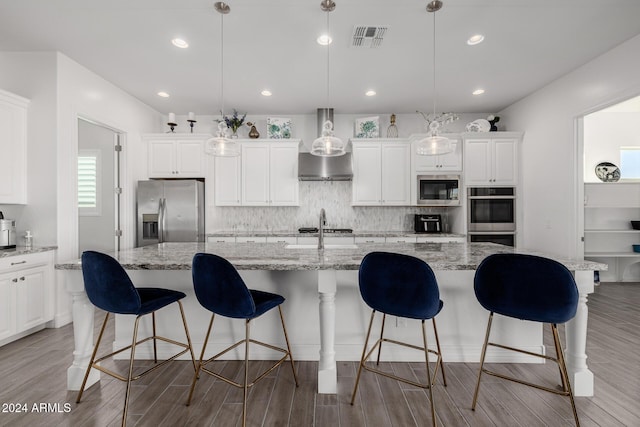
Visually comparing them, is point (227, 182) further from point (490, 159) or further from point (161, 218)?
point (490, 159)

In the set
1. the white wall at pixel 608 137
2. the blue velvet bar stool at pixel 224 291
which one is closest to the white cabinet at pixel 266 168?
the blue velvet bar stool at pixel 224 291

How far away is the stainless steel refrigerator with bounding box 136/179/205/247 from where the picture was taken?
431cm

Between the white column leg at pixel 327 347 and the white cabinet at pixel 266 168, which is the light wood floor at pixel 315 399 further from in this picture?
the white cabinet at pixel 266 168

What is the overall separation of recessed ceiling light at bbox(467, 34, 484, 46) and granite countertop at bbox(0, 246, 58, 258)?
14.7 feet

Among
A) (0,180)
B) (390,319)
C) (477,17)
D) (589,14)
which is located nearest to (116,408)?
(390,319)

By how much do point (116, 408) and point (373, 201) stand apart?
3751 mm

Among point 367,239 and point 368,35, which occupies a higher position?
point 368,35

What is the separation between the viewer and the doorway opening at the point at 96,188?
14.3 ft

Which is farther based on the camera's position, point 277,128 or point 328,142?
point 277,128

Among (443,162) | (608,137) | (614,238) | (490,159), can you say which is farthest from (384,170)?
(614,238)

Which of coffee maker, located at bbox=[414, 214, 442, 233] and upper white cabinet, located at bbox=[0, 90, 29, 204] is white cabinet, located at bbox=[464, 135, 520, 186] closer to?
coffee maker, located at bbox=[414, 214, 442, 233]

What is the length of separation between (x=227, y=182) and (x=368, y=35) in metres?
2.92

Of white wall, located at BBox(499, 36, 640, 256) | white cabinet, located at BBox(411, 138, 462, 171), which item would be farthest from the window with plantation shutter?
white wall, located at BBox(499, 36, 640, 256)

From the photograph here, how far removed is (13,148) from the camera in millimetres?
2984
